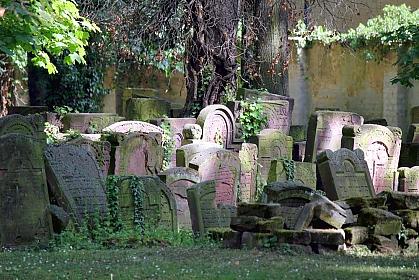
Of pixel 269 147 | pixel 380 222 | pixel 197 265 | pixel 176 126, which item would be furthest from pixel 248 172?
pixel 197 265

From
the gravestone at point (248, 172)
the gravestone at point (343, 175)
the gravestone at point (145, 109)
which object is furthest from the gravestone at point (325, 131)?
the gravestone at point (145, 109)

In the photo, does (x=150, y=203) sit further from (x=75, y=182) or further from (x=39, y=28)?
(x=39, y=28)

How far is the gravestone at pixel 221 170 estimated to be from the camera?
14.8 metres

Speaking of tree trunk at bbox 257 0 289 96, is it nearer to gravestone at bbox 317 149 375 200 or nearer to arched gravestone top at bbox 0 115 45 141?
gravestone at bbox 317 149 375 200

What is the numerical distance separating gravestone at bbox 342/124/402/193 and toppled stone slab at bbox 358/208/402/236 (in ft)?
22.2

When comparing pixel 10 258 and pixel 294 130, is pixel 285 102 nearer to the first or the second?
pixel 294 130

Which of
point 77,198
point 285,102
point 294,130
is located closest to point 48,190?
point 77,198

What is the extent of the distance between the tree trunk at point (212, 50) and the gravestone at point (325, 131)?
2874 millimetres

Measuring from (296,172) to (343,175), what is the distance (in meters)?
1.53

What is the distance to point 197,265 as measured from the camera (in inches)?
348

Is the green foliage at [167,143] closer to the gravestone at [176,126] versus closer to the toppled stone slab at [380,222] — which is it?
the gravestone at [176,126]

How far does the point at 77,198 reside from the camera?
12148 millimetres

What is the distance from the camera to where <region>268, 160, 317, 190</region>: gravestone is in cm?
1636

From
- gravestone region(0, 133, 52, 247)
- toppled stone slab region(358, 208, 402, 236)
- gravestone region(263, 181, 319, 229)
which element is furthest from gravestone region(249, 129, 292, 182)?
toppled stone slab region(358, 208, 402, 236)
